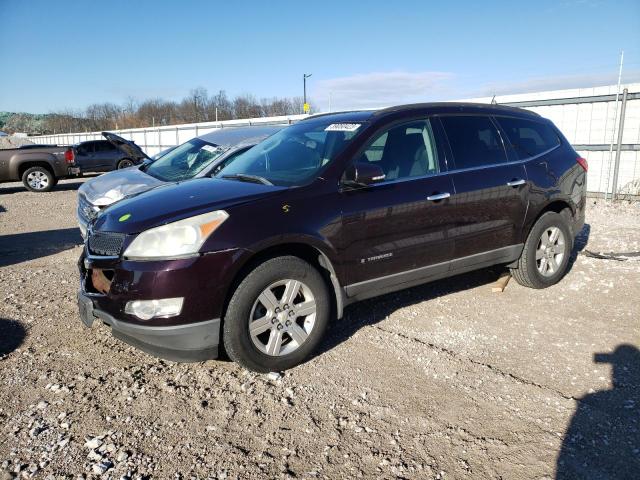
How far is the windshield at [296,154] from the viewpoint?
3.99 m

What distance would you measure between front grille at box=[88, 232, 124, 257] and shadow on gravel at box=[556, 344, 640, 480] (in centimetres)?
291

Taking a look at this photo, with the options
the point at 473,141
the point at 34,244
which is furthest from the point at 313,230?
the point at 34,244

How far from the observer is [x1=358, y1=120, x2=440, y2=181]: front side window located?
13.6 feet

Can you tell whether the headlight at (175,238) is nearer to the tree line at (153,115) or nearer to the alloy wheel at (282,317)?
the alloy wheel at (282,317)

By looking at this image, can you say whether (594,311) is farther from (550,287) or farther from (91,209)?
(91,209)

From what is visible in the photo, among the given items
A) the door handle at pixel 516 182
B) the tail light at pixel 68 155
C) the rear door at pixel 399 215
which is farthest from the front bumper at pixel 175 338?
the tail light at pixel 68 155

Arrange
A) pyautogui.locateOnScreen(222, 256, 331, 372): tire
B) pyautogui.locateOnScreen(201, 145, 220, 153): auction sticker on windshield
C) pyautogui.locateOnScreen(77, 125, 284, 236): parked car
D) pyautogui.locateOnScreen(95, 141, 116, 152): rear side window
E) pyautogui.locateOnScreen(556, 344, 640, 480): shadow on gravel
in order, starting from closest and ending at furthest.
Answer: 1. pyautogui.locateOnScreen(556, 344, 640, 480): shadow on gravel
2. pyautogui.locateOnScreen(222, 256, 331, 372): tire
3. pyautogui.locateOnScreen(77, 125, 284, 236): parked car
4. pyautogui.locateOnScreen(201, 145, 220, 153): auction sticker on windshield
5. pyautogui.locateOnScreen(95, 141, 116, 152): rear side window

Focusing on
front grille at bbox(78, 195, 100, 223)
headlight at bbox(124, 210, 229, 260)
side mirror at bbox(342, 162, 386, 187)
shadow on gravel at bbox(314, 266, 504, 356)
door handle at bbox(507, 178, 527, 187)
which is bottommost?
shadow on gravel at bbox(314, 266, 504, 356)

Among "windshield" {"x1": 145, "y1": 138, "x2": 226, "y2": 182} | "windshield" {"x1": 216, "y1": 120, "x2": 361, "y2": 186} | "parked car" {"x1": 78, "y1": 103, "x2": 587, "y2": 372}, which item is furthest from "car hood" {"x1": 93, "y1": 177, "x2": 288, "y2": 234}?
"windshield" {"x1": 145, "y1": 138, "x2": 226, "y2": 182}

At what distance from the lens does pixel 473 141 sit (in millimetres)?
4711

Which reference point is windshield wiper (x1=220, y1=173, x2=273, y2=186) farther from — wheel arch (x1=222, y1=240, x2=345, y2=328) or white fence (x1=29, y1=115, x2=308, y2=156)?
white fence (x1=29, y1=115, x2=308, y2=156)

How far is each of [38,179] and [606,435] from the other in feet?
56.5

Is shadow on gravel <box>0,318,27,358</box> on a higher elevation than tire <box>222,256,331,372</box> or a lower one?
lower

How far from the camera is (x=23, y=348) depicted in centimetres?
406
